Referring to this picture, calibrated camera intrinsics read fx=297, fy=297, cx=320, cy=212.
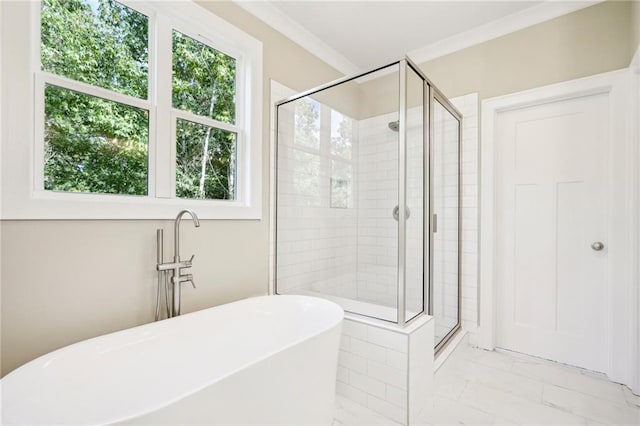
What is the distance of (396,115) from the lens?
1.91m

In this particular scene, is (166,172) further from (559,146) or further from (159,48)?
(559,146)

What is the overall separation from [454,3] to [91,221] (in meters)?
2.87

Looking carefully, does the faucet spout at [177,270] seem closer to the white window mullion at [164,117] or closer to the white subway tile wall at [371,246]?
the white window mullion at [164,117]

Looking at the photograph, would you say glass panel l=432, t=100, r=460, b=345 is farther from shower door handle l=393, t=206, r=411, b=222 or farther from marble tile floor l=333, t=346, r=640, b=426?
shower door handle l=393, t=206, r=411, b=222

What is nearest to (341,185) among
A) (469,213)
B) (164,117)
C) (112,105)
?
(469,213)

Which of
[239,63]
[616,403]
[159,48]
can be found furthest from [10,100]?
[616,403]

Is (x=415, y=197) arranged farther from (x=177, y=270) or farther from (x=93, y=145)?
(x=93, y=145)

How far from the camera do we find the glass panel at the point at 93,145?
1433 millimetres

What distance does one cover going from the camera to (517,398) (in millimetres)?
1879

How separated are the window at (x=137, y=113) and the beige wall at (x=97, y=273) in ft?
0.31

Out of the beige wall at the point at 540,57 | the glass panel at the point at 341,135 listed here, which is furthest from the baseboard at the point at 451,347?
the beige wall at the point at 540,57

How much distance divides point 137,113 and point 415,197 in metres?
1.75

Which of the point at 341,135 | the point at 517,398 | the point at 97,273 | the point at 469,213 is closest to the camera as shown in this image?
the point at 97,273

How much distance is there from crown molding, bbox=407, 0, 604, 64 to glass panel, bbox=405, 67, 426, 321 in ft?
3.82
